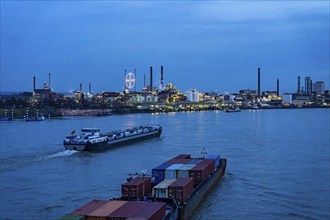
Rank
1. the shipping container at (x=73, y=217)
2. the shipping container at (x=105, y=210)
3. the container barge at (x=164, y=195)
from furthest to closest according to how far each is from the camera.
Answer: the container barge at (x=164, y=195), the shipping container at (x=105, y=210), the shipping container at (x=73, y=217)

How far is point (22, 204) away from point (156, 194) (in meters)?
3.50

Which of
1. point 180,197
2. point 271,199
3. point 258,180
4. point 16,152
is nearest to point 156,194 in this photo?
point 180,197

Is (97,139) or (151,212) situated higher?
(97,139)

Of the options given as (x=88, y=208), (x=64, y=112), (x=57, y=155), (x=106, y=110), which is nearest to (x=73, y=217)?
(x=88, y=208)

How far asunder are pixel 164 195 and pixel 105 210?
214cm

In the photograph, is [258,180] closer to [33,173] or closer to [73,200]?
[73,200]

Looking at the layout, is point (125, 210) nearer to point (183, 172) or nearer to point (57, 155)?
point (183, 172)

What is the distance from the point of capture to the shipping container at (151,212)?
7881 mm

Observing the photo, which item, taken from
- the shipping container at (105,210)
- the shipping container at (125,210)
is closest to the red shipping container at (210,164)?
the shipping container at (125,210)

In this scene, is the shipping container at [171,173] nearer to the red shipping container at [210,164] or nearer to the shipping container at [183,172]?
the shipping container at [183,172]

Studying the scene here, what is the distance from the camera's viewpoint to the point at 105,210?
8125 mm

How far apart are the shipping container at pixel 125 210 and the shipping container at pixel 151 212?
0.31 ft

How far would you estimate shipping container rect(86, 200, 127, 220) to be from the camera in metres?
7.76

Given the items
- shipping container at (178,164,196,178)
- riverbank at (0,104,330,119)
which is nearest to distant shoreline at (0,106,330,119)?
riverbank at (0,104,330,119)
